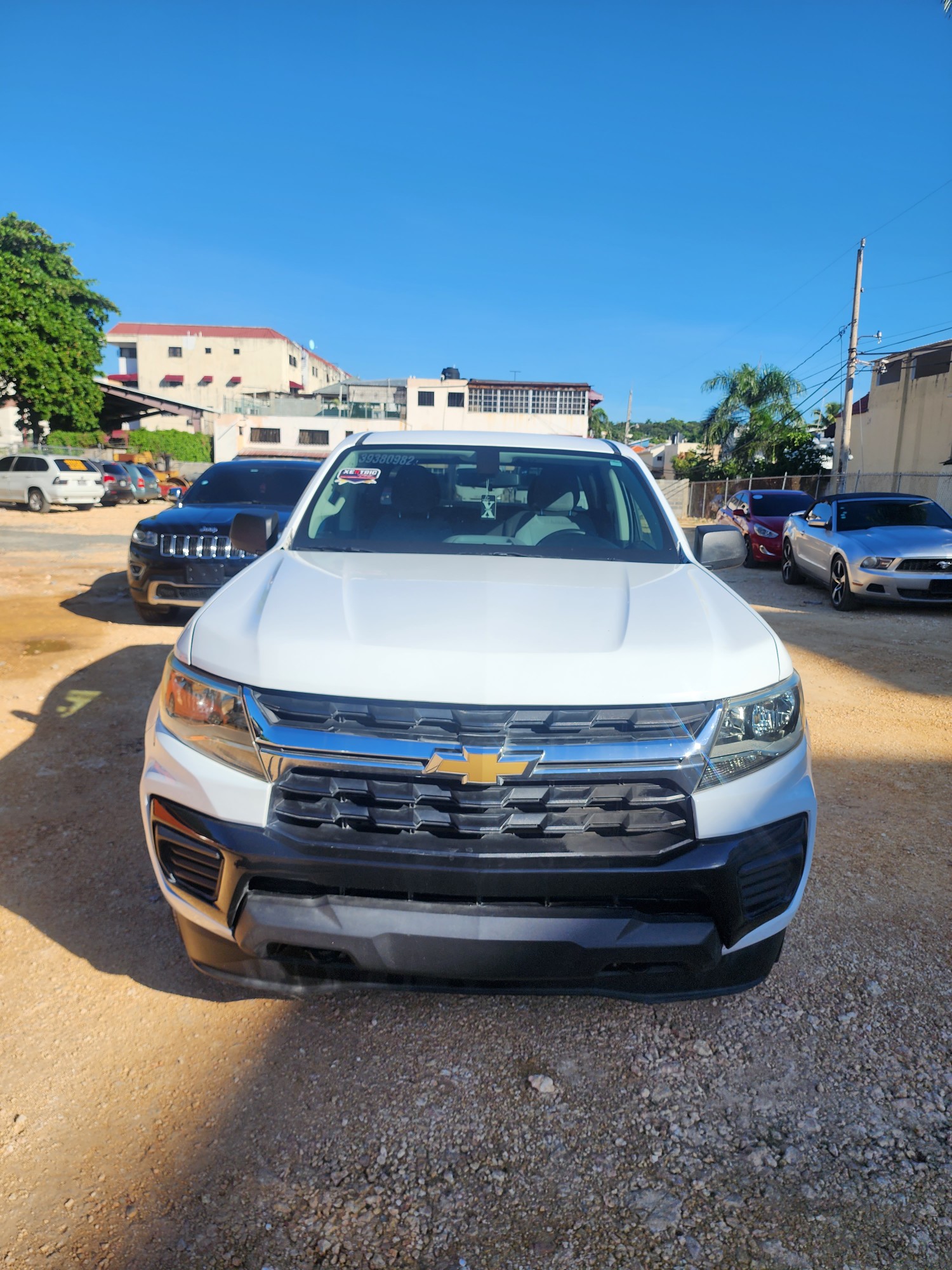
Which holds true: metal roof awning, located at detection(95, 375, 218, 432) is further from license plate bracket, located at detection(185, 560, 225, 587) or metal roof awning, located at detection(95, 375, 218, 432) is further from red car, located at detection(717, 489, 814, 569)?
license plate bracket, located at detection(185, 560, 225, 587)

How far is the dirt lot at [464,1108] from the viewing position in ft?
5.69

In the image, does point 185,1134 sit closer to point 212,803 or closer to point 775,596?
point 212,803

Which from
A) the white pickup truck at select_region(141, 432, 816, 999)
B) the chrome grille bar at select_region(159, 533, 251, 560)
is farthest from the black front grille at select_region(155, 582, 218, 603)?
the white pickup truck at select_region(141, 432, 816, 999)

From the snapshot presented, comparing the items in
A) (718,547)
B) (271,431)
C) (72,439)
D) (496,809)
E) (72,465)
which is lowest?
(496,809)

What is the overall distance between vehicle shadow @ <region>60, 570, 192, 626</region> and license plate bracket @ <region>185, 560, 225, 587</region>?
0.90 m

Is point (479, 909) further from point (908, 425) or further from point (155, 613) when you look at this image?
point (908, 425)

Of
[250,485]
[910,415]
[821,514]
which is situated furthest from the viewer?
[910,415]

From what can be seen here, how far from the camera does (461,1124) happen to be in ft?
6.66

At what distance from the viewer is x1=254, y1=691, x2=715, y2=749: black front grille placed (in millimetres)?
1924

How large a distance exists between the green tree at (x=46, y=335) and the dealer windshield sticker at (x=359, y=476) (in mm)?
36648

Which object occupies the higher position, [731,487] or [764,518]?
[731,487]

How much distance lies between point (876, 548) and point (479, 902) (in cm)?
891

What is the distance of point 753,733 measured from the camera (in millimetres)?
2072

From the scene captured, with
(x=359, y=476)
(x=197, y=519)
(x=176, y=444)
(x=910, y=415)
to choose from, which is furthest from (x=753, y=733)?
(x=176, y=444)
